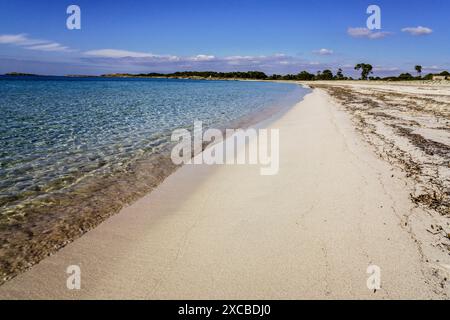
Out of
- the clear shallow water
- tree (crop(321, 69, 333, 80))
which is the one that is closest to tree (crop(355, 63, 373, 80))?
tree (crop(321, 69, 333, 80))

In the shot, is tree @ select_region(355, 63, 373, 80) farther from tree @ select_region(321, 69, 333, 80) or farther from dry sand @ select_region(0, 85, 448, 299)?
dry sand @ select_region(0, 85, 448, 299)

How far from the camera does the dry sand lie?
3.63 metres

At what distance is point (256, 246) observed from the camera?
4.53 meters

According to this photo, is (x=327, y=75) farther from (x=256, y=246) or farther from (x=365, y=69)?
(x=256, y=246)

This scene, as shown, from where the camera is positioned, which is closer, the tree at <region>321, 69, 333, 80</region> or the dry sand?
the dry sand

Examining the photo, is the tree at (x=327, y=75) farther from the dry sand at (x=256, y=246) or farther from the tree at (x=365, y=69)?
the dry sand at (x=256, y=246)

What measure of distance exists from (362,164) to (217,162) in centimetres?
413

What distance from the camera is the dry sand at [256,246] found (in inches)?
143

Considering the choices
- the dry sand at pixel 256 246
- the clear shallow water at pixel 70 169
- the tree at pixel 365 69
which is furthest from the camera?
the tree at pixel 365 69

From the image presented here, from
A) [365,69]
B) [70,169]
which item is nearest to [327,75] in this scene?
[365,69]

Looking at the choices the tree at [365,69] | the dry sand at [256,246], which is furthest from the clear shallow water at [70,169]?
the tree at [365,69]
